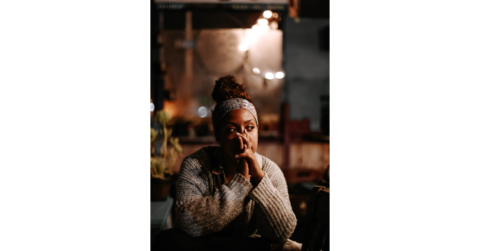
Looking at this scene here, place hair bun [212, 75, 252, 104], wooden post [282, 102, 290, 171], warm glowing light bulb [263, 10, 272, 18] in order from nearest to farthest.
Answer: hair bun [212, 75, 252, 104] → warm glowing light bulb [263, 10, 272, 18] → wooden post [282, 102, 290, 171]

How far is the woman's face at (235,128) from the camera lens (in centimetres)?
100

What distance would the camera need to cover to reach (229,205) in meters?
0.96

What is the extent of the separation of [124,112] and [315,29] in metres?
2.76

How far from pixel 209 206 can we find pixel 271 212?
23cm

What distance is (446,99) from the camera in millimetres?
848

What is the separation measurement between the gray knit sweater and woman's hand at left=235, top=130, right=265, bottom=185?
3 cm

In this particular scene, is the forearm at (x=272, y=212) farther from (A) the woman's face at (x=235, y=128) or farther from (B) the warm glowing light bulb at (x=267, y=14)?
(B) the warm glowing light bulb at (x=267, y=14)

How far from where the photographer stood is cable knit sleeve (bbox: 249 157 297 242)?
38.0 inches

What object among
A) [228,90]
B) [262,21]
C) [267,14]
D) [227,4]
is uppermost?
[227,4]

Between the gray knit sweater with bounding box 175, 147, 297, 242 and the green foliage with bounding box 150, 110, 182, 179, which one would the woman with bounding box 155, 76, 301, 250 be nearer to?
the gray knit sweater with bounding box 175, 147, 297, 242

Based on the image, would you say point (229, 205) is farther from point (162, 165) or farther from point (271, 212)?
point (162, 165)

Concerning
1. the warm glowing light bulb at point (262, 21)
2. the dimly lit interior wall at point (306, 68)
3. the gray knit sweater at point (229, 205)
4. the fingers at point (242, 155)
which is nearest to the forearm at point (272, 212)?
the gray knit sweater at point (229, 205)

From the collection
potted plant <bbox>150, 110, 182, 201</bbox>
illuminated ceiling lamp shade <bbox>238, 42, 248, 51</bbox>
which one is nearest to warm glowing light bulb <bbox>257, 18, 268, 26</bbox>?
illuminated ceiling lamp shade <bbox>238, 42, 248, 51</bbox>

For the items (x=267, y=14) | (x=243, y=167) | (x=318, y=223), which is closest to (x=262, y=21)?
(x=267, y=14)
